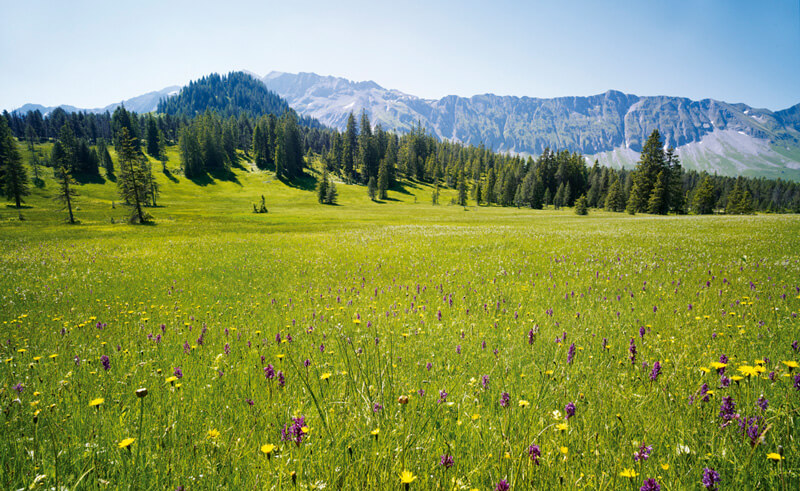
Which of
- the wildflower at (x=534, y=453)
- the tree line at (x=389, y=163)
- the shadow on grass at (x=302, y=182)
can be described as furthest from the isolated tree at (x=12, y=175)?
the wildflower at (x=534, y=453)

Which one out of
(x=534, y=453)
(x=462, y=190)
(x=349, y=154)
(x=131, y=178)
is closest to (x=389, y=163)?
(x=349, y=154)

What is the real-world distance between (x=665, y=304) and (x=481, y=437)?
6.22m

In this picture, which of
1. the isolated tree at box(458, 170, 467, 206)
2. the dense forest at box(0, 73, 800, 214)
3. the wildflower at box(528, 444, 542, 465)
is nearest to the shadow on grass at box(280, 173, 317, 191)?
the dense forest at box(0, 73, 800, 214)

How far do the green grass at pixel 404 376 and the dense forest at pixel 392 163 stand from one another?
80900 millimetres

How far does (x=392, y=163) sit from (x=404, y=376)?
142710 mm

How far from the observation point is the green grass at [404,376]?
2.25 meters

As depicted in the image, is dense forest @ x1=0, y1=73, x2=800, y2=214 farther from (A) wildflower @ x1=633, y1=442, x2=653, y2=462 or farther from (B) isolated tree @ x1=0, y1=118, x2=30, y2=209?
(A) wildflower @ x1=633, y1=442, x2=653, y2=462

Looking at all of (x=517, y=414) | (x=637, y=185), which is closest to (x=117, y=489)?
(x=517, y=414)

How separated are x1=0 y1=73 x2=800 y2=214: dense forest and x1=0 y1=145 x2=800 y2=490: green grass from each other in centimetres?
8090

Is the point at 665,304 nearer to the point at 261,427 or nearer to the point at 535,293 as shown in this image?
the point at 535,293

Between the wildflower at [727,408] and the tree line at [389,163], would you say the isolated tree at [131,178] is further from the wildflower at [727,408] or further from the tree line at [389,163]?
the wildflower at [727,408]

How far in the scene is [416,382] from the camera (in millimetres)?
3689

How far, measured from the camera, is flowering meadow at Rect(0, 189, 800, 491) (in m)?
2.22

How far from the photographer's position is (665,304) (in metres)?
6.46
